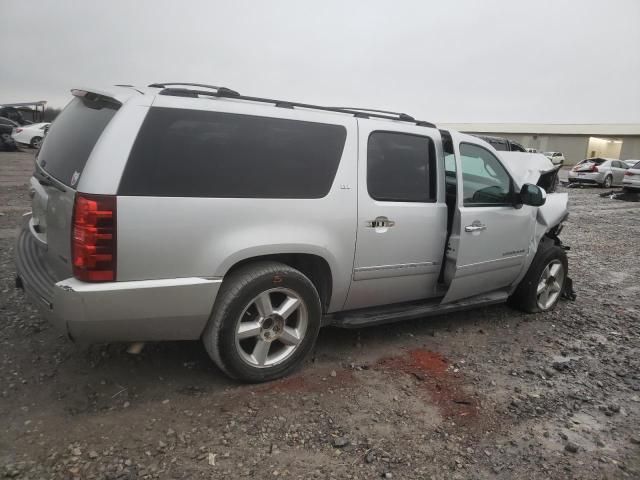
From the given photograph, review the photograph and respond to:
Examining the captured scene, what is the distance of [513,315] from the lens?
4.83m

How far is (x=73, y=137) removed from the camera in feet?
9.57

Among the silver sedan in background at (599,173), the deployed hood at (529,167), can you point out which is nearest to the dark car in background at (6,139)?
the deployed hood at (529,167)

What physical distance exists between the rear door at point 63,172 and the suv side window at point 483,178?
2.75 metres

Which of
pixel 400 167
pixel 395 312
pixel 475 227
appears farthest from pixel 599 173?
pixel 395 312

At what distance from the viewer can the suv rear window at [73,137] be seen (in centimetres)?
269

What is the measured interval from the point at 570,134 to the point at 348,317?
54.2m

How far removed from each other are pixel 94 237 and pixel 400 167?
2167mm

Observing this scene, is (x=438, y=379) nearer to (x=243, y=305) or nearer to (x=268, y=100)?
(x=243, y=305)

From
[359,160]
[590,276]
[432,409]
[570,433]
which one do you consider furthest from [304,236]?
[590,276]

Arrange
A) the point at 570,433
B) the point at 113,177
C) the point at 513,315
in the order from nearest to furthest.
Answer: the point at 113,177, the point at 570,433, the point at 513,315

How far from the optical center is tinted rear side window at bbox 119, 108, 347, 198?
258 centimetres

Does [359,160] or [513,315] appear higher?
[359,160]

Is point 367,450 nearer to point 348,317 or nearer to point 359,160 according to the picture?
point 348,317

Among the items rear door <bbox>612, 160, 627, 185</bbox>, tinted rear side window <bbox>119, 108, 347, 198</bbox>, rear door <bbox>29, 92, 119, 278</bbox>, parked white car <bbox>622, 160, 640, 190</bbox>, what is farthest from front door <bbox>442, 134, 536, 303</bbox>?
rear door <bbox>612, 160, 627, 185</bbox>
